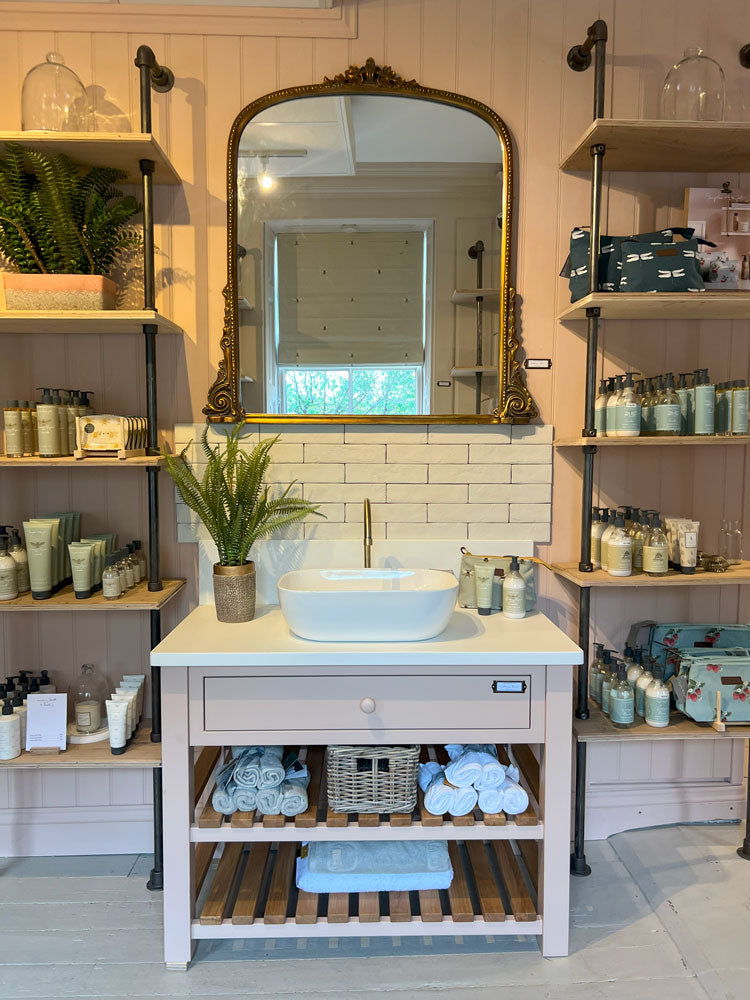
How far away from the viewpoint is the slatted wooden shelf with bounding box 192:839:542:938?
6.31 ft

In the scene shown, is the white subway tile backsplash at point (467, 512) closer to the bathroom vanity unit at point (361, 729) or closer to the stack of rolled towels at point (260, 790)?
the bathroom vanity unit at point (361, 729)

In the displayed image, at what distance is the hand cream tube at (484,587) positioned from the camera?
2248 millimetres

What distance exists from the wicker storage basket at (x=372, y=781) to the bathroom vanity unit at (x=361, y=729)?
0.03 metres

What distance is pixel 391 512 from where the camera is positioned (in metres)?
2.45

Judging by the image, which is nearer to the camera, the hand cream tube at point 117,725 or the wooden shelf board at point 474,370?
the hand cream tube at point 117,725

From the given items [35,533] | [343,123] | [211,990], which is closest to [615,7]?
[343,123]

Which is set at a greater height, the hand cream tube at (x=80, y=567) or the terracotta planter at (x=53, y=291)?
the terracotta planter at (x=53, y=291)

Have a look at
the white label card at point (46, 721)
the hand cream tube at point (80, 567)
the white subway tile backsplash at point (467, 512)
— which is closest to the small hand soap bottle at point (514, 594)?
the white subway tile backsplash at point (467, 512)

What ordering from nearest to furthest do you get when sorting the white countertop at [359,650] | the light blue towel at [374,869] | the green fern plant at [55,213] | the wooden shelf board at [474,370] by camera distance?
the white countertop at [359,650] → the light blue towel at [374,869] → the green fern plant at [55,213] → the wooden shelf board at [474,370]

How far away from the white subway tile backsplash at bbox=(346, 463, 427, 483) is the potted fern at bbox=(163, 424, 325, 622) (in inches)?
10.1

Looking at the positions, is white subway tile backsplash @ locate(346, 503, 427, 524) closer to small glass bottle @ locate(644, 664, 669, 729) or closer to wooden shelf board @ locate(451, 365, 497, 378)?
wooden shelf board @ locate(451, 365, 497, 378)

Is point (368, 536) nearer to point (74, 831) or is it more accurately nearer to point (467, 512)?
point (467, 512)

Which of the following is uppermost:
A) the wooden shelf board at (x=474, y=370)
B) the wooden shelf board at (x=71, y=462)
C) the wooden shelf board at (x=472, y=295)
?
the wooden shelf board at (x=472, y=295)

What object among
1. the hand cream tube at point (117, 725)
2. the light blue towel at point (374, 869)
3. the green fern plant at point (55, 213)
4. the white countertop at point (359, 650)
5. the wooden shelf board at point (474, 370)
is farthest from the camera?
the wooden shelf board at point (474, 370)
